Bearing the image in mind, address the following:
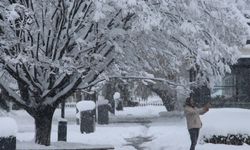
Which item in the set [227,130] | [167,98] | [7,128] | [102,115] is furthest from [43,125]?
[167,98]

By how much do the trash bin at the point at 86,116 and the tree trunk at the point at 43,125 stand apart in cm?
718

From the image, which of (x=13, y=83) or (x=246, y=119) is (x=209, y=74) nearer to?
(x=246, y=119)

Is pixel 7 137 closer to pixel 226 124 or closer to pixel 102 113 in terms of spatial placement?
pixel 226 124

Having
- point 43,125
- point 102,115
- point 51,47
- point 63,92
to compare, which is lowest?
point 43,125

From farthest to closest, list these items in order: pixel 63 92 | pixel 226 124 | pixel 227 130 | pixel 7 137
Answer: pixel 226 124 < pixel 227 130 < pixel 63 92 < pixel 7 137

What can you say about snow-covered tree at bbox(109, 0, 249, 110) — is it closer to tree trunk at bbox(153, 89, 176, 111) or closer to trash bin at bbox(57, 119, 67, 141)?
trash bin at bbox(57, 119, 67, 141)

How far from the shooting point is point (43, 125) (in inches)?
558

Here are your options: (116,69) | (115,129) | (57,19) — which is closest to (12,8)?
(57,19)

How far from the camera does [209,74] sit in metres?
14.4

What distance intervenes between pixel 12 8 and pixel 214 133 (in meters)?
7.80

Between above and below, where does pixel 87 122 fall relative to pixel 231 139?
above

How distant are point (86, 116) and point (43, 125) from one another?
7485mm

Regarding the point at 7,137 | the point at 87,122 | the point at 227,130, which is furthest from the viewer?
the point at 87,122

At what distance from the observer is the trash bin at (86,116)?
21.5 m
